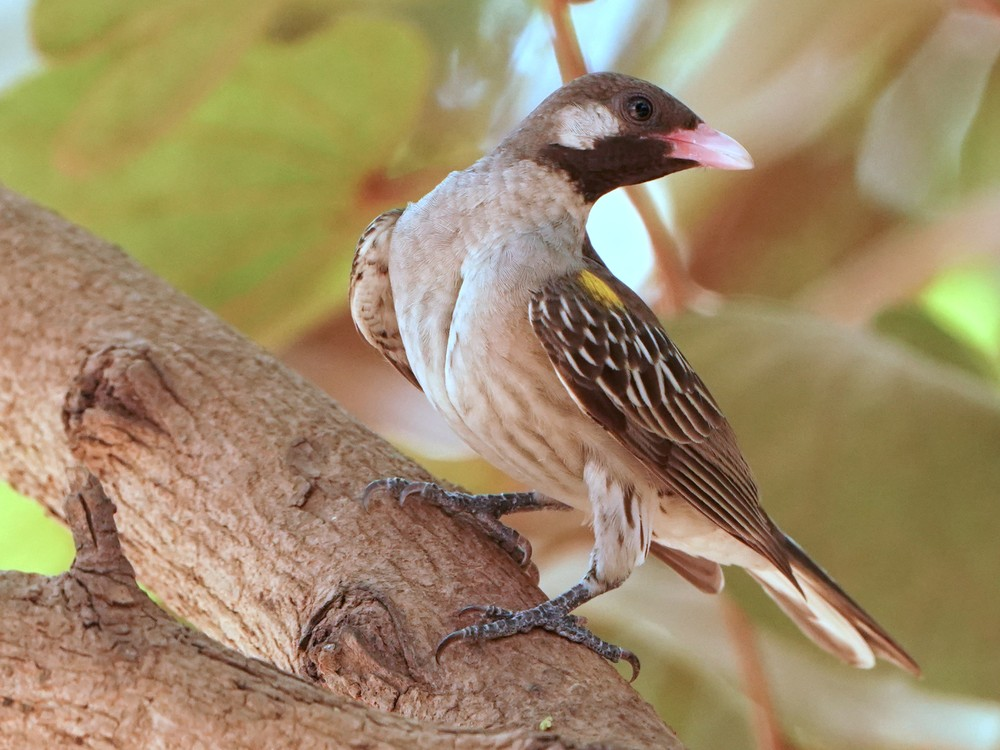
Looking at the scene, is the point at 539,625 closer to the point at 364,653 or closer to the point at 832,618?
the point at 364,653

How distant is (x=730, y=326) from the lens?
224 centimetres

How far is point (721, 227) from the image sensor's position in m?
3.41

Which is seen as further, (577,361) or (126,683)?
(577,361)

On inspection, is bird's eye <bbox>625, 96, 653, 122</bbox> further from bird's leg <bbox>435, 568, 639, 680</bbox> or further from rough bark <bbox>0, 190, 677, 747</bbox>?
bird's leg <bbox>435, 568, 639, 680</bbox>

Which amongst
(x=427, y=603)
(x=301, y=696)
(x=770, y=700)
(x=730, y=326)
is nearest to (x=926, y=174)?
(x=730, y=326)

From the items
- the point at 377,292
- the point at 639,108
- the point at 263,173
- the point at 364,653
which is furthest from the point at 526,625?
the point at 263,173

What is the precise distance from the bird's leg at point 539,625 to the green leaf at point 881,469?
64 cm

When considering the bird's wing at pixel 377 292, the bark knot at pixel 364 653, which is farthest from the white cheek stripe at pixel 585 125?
the bark knot at pixel 364 653

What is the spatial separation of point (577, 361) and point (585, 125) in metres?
0.63

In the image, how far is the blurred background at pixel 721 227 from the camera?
2.17 meters

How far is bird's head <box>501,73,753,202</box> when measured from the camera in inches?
89.2

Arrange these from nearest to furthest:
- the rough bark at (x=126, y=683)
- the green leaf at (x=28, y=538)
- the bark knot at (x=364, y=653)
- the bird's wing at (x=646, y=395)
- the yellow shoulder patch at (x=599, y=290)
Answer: the rough bark at (x=126, y=683) → the bark knot at (x=364, y=653) → the bird's wing at (x=646, y=395) → the yellow shoulder patch at (x=599, y=290) → the green leaf at (x=28, y=538)

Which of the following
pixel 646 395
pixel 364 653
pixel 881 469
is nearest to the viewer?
pixel 364 653

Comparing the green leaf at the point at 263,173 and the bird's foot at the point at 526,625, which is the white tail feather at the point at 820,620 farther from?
the green leaf at the point at 263,173
